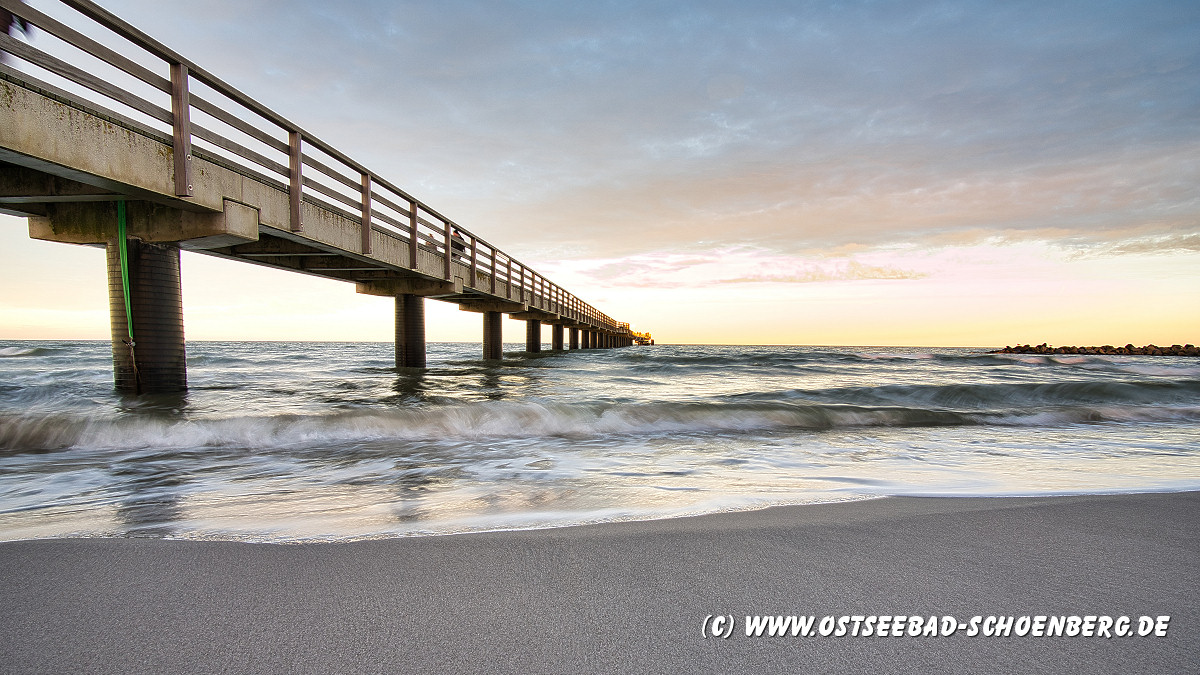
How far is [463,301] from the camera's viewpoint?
24.1 m

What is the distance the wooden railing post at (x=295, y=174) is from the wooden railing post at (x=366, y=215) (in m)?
2.19

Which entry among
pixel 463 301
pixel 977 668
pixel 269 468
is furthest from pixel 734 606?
pixel 463 301

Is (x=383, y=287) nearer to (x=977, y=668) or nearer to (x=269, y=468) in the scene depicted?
(x=269, y=468)

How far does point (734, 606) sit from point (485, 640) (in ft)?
2.44

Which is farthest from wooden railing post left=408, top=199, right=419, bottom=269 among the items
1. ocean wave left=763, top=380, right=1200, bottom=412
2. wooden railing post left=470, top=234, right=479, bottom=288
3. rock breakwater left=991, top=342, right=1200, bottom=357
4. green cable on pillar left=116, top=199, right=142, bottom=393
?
rock breakwater left=991, top=342, right=1200, bottom=357

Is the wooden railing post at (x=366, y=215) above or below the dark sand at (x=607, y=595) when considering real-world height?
above

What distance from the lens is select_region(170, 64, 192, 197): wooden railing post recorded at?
679 centimetres

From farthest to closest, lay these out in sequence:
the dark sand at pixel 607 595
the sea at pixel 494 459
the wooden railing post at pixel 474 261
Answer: the wooden railing post at pixel 474 261 → the sea at pixel 494 459 → the dark sand at pixel 607 595

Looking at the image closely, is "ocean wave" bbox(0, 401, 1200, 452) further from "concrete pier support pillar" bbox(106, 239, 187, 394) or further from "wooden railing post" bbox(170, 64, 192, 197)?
"wooden railing post" bbox(170, 64, 192, 197)

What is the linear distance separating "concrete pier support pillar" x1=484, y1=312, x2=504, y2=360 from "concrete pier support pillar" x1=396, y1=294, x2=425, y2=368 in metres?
8.02

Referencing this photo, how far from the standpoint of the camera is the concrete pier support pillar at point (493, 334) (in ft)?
92.3

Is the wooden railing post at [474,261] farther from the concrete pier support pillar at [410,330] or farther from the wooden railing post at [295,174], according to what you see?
the wooden railing post at [295,174]

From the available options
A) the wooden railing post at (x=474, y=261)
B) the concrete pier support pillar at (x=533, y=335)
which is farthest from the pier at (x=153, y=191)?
the concrete pier support pillar at (x=533, y=335)

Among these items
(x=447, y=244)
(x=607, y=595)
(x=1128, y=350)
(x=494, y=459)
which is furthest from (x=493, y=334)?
(x=1128, y=350)
